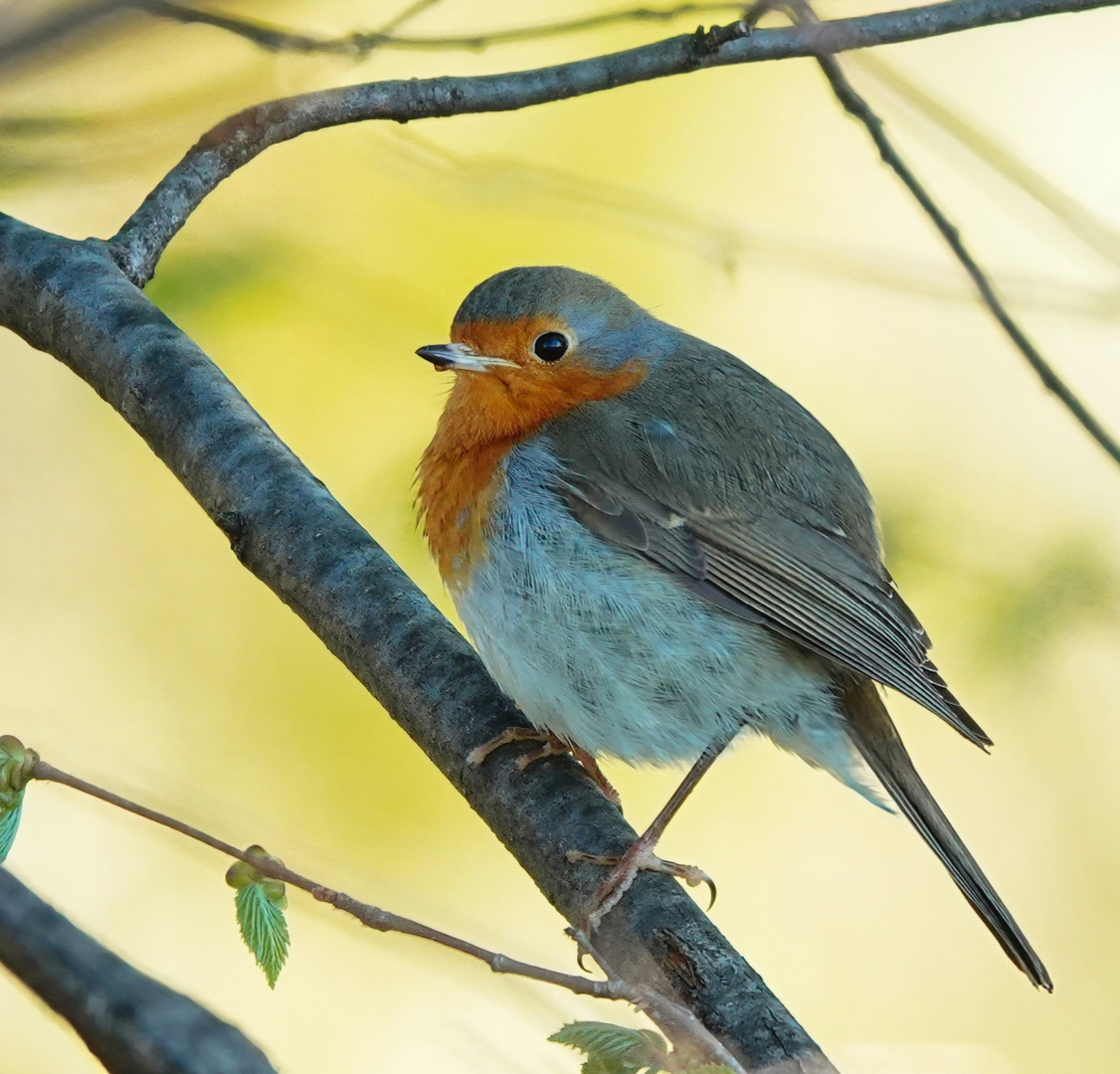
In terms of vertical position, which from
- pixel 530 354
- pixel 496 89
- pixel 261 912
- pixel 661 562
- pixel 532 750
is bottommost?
pixel 261 912

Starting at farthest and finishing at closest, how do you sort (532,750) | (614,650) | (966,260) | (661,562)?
(661,562)
(614,650)
(532,750)
(966,260)

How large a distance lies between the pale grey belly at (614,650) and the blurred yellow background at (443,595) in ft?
2.29

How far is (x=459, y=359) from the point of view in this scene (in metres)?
3.57

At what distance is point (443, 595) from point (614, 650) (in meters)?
1.60

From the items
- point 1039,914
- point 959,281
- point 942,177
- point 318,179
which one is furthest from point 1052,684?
point 318,179

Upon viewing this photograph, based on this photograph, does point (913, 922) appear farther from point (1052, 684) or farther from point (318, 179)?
point (318, 179)

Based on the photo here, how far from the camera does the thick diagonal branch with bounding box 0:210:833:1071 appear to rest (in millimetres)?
2801

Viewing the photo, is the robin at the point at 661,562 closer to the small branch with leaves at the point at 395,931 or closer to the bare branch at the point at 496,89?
the bare branch at the point at 496,89

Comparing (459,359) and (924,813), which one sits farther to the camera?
(459,359)

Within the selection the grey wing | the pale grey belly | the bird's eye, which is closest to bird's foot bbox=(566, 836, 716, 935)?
the pale grey belly

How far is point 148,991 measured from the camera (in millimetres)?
1246

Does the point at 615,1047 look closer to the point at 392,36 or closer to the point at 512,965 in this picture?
the point at 512,965

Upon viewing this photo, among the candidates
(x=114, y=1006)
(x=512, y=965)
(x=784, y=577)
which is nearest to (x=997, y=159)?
(x=784, y=577)

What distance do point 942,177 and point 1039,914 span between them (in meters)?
2.89
